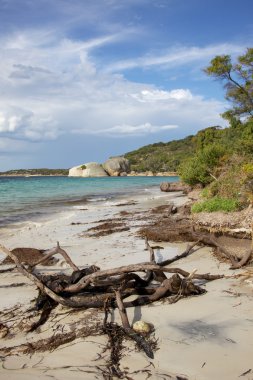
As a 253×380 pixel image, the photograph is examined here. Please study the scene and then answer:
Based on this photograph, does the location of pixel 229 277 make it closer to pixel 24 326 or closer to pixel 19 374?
pixel 24 326

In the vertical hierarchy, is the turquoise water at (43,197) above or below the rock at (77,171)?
below

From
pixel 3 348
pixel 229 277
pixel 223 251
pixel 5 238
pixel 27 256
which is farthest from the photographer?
pixel 5 238

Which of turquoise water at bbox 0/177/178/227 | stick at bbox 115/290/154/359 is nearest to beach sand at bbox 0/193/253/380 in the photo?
stick at bbox 115/290/154/359

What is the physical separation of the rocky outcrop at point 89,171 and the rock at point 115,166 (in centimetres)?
145

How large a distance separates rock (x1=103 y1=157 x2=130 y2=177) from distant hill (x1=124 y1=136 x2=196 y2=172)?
46.1 feet

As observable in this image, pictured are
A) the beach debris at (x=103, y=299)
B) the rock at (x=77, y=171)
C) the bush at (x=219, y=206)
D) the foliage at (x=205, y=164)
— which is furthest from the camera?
the rock at (x=77, y=171)

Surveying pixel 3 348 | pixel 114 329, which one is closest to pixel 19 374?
pixel 3 348

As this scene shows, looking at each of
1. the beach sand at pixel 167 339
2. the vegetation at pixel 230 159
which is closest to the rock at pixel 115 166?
the vegetation at pixel 230 159

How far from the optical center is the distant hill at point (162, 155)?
112 metres

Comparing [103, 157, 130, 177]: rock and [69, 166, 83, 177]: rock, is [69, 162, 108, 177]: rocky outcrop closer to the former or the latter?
[69, 166, 83, 177]: rock

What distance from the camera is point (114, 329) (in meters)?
4.29

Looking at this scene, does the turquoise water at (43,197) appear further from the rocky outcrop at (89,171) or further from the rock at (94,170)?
the rocky outcrop at (89,171)

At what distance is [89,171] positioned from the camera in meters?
102

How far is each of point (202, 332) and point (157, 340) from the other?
0.57m
